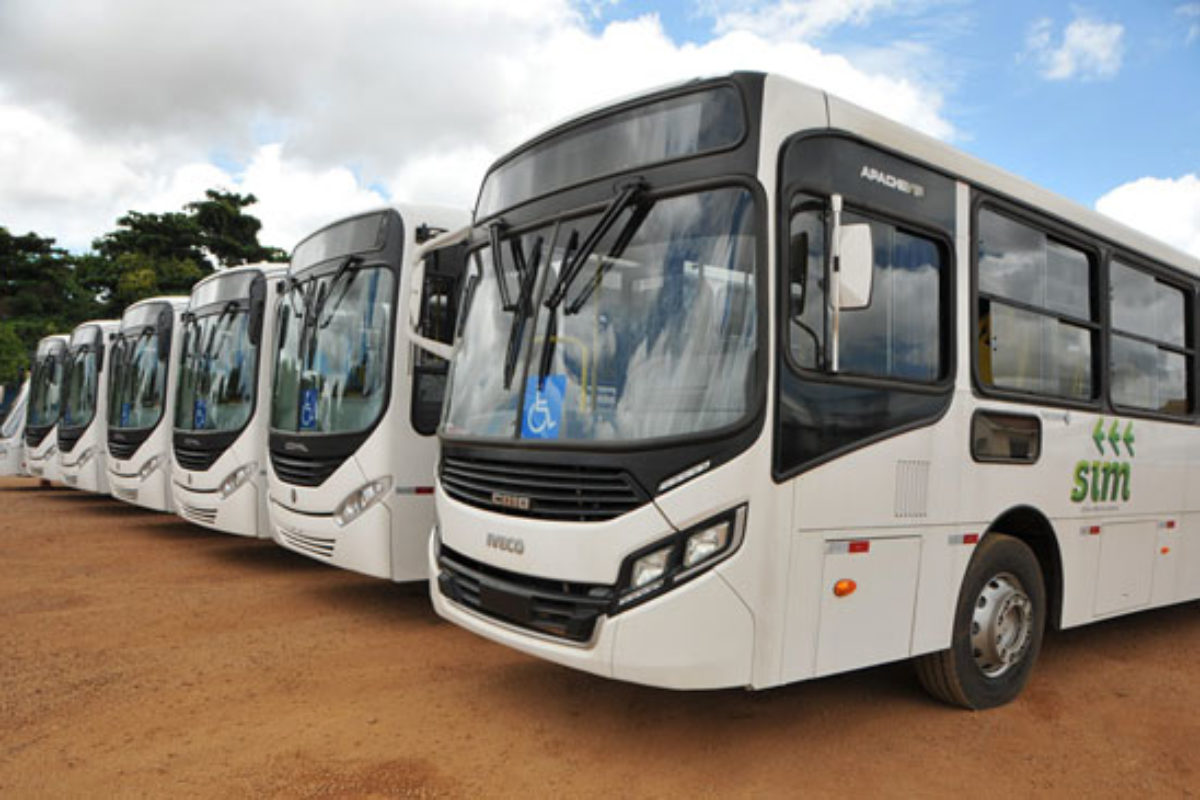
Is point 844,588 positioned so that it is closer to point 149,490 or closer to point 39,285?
point 149,490

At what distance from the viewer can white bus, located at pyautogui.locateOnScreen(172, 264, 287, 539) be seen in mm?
8906

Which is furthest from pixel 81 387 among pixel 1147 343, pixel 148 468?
pixel 1147 343

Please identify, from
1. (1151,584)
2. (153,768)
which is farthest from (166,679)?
(1151,584)

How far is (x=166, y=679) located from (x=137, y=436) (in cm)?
726

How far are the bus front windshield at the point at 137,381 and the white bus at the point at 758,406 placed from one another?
828 centimetres

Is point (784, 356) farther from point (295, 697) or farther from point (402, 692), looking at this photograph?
point (295, 697)

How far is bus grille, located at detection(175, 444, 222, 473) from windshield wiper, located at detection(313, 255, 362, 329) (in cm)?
263

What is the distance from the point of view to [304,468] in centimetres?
721

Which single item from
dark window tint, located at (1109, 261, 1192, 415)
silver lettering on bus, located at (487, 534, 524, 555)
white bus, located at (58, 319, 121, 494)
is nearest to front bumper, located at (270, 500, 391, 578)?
silver lettering on bus, located at (487, 534, 524, 555)

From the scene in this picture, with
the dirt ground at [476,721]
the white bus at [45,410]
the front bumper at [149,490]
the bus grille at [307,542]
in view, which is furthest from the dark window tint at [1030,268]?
the white bus at [45,410]

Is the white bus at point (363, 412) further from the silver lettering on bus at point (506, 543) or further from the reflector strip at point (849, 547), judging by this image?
the reflector strip at point (849, 547)

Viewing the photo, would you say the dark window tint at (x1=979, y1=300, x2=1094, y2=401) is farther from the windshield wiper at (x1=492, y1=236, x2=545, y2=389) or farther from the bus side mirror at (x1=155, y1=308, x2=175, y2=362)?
the bus side mirror at (x1=155, y1=308, x2=175, y2=362)

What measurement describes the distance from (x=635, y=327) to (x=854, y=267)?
0.97m

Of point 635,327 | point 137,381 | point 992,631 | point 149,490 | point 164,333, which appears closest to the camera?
point 635,327
